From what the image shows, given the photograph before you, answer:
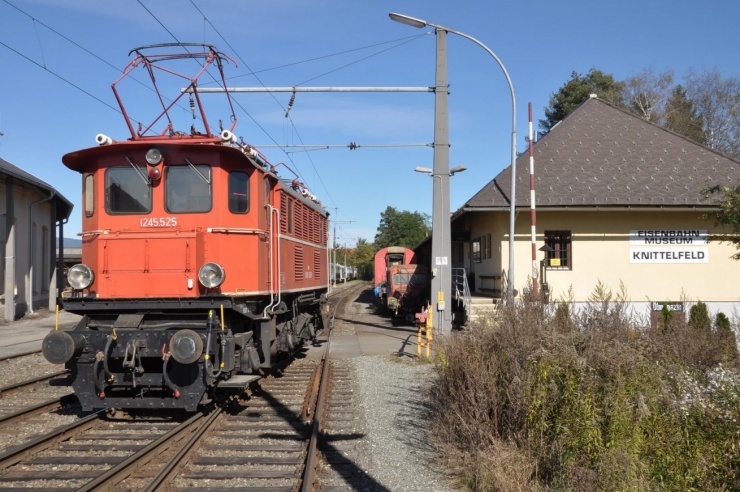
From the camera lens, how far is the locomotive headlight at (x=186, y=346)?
7.16 m

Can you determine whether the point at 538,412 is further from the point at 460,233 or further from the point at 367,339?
the point at 460,233

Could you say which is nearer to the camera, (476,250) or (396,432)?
(396,432)

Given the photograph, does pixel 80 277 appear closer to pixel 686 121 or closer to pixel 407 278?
pixel 407 278

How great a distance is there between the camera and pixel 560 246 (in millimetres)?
19953

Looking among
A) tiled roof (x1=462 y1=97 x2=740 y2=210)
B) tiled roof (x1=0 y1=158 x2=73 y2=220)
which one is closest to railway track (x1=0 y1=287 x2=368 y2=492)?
tiled roof (x1=462 y1=97 x2=740 y2=210)

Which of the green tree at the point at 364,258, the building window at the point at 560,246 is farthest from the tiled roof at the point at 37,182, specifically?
the green tree at the point at 364,258

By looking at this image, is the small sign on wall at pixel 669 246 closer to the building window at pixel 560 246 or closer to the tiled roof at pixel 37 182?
the building window at pixel 560 246

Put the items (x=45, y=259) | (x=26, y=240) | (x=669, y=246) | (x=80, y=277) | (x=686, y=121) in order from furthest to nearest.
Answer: (x=686, y=121) < (x=45, y=259) < (x=26, y=240) < (x=669, y=246) < (x=80, y=277)

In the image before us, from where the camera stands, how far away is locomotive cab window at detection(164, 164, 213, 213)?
842 centimetres

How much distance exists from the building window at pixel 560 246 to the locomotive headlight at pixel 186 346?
14.9 metres

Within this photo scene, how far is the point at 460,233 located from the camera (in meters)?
27.1

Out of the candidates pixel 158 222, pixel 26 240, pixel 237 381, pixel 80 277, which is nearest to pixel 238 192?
pixel 158 222

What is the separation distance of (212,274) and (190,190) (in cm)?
143

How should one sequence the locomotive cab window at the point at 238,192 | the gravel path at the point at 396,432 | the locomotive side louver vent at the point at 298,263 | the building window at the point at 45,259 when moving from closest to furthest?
the gravel path at the point at 396,432 → the locomotive cab window at the point at 238,192 → the locomotive side louver vent at the point at 298,263 → the building window at the point at 45,259
